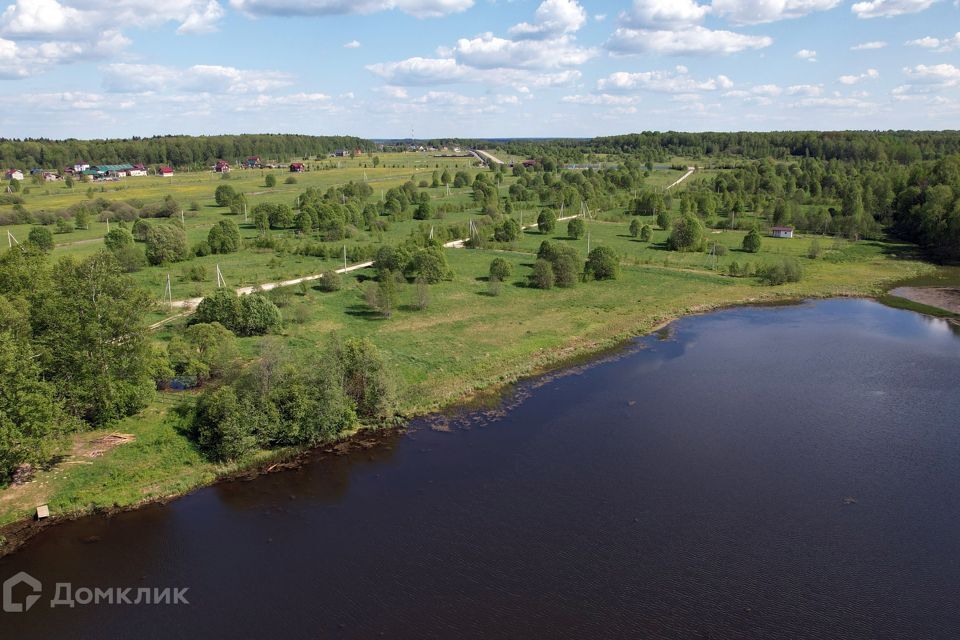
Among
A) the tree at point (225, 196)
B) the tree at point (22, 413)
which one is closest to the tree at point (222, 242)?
the tree at point (225, 196)

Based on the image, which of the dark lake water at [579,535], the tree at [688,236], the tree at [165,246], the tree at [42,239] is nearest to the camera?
the dark lake water at [579,535]

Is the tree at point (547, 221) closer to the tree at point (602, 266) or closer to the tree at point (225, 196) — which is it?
the tree at point (602, 266)

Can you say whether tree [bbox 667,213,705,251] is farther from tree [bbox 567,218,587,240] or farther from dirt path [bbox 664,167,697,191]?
dirt path [bbox 664,167,697,191]

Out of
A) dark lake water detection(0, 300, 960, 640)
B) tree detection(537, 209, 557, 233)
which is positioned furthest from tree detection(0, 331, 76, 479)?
tree detection(537, 209, 557, 233)

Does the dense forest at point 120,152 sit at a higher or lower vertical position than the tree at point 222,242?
higher

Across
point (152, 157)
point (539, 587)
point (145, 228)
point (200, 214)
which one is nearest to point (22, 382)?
point (539, 587)
